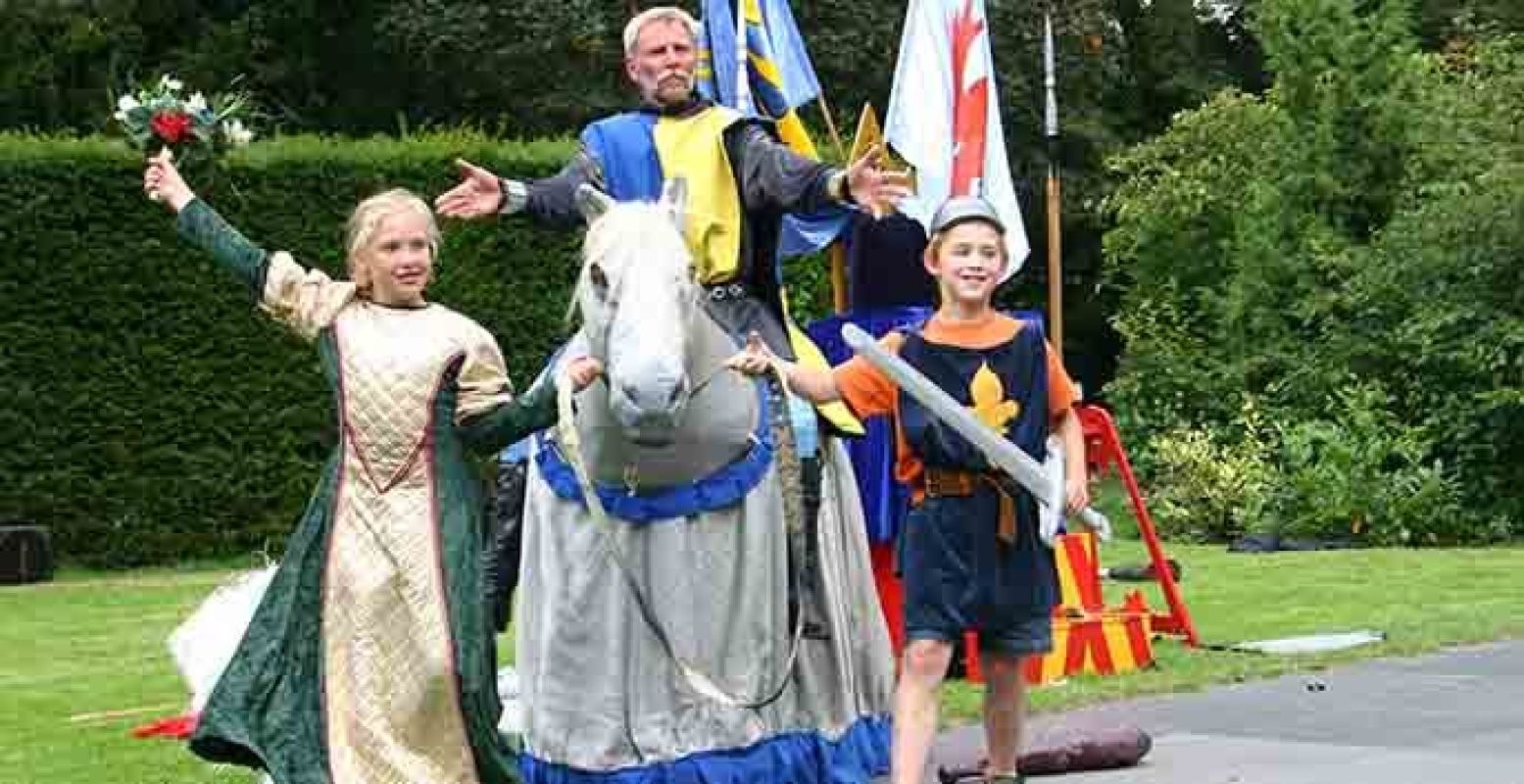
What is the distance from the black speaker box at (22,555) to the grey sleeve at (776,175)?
12.6 metres

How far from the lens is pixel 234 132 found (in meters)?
7.33

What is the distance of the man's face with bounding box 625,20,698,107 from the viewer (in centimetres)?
709

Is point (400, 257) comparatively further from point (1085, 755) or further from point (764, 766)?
point (1085, 755)

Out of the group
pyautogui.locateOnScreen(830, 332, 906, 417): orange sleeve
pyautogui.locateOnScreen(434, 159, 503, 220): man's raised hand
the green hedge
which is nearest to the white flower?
pyautogui.locateOnScreen(434, 159, 503, 220): man's raised hand

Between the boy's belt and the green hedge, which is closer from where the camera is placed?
the boy's belt

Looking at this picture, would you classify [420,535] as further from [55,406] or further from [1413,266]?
[1413,266]

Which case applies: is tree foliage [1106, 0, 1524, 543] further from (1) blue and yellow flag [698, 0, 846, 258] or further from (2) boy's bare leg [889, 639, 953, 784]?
(2) boy's bare leg [889, 639, 953, 784]

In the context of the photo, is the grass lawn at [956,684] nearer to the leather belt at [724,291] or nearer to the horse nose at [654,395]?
the leather belt at [724,291]

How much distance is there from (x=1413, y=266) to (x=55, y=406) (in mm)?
11103

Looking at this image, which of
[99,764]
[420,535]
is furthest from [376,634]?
[99,764]

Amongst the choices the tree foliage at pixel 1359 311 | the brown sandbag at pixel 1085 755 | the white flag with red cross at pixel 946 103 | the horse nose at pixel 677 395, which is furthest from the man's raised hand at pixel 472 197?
the tree foliage at pixel 1359 311

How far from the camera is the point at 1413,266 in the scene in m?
21.3

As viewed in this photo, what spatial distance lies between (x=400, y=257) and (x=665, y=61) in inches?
41.5

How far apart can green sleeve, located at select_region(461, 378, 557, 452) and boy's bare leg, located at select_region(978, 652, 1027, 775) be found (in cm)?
131
